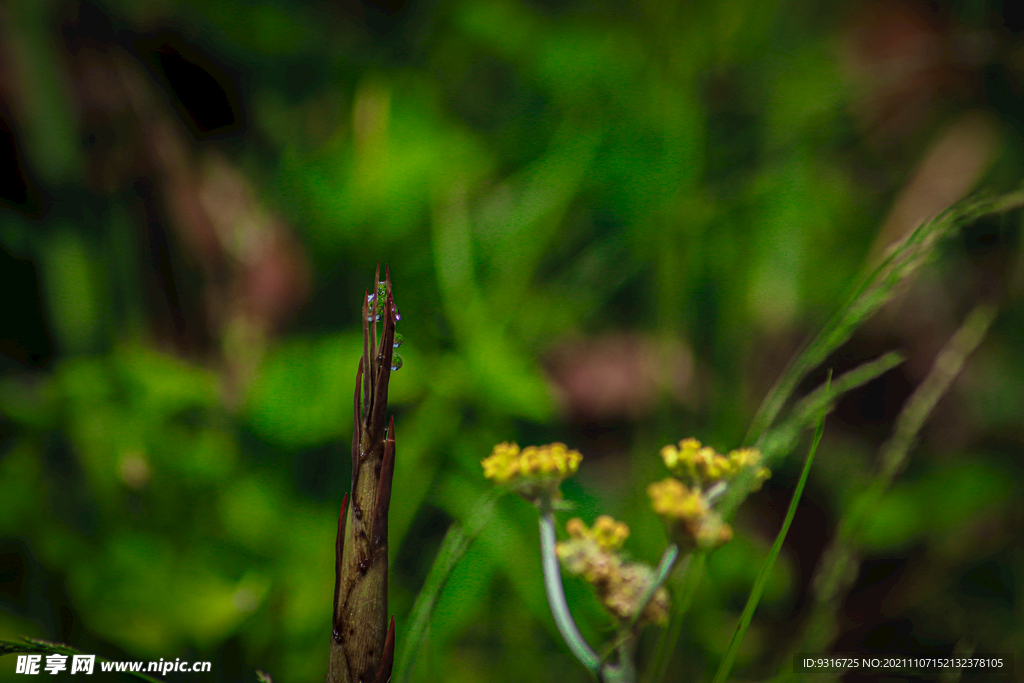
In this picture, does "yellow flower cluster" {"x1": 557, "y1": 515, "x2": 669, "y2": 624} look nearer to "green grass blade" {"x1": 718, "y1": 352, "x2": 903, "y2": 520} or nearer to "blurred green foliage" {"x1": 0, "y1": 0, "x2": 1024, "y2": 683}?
"green grass blade" {"x1": 718, "y1": 352, "x2": 903, "y2": 520}

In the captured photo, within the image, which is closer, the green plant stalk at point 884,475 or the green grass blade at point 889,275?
the green grass blade at point 889,275

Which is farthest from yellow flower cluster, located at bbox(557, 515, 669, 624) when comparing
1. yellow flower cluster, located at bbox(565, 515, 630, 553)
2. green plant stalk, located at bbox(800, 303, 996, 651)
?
green plant stalk, located at bbox(800, 303, 996, 651)

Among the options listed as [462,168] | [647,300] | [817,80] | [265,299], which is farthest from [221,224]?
[817,80]

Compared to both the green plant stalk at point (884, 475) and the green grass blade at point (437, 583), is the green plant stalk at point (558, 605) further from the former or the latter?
the green plant stalk at point (884, 475)

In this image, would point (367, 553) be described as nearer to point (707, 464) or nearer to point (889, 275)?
point (707, 464)

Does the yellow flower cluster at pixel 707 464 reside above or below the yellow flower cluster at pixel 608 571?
above

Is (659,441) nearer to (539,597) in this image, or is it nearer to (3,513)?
(539,597)

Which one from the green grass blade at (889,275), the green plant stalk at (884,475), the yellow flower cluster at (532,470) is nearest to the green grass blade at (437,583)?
the yellow flower cluster at (532,470)
